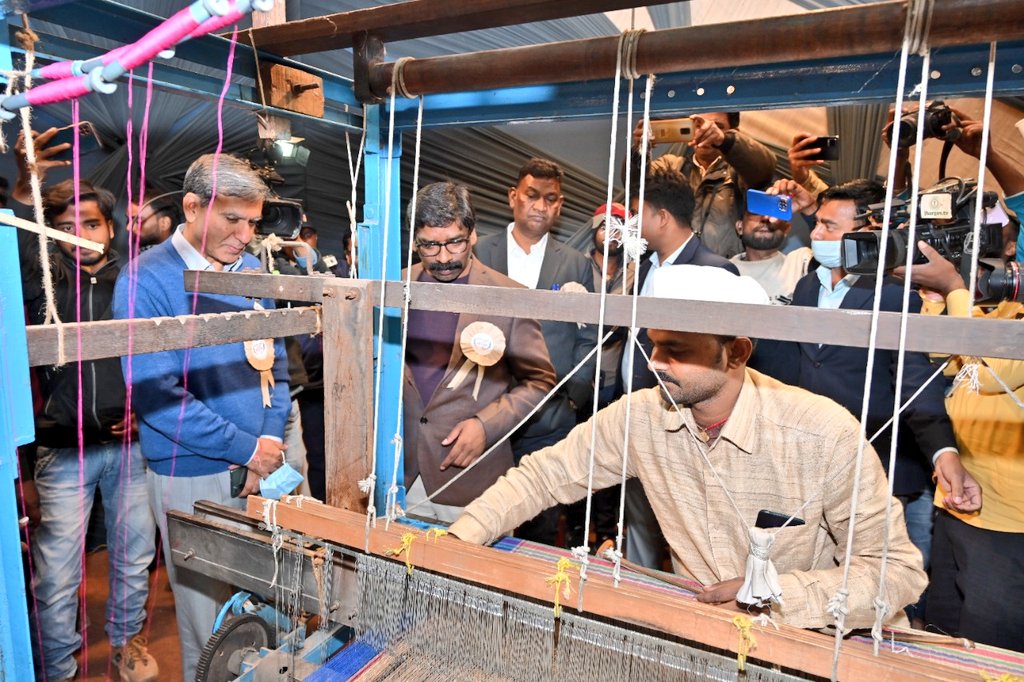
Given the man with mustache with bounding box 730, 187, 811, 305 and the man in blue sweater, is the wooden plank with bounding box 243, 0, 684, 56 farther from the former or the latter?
the man with mustache with bounding box 730, 187, 811, 305

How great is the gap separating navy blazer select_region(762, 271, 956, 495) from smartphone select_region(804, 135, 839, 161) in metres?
0.64

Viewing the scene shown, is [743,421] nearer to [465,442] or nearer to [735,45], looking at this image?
[735,45]

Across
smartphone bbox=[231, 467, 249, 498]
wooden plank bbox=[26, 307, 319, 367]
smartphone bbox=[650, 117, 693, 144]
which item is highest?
smartphone bbox=[650, 117, 693, 144]

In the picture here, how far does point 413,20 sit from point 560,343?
1.73 m

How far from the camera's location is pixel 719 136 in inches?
115

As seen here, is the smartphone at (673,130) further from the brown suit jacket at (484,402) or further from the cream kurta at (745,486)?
the cream kurta at (745,486)

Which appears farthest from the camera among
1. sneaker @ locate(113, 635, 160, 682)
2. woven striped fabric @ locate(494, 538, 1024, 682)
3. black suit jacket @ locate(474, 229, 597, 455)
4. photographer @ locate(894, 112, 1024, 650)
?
black suit jacket @ locate(474, 229, 597, 455)

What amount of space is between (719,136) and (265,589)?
2.51 m

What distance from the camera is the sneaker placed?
2771 mm

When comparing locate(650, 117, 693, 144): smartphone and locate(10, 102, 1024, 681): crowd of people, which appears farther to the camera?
locate(650, 117, 693, 144): smartphone

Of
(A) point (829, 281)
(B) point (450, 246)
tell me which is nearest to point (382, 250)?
(B) point (450, 246)

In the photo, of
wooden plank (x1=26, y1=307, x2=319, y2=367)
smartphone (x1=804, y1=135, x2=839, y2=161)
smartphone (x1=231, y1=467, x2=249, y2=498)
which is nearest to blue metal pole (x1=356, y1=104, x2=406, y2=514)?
smartphone (x1=231, y1=467, x2=249, y2=498)

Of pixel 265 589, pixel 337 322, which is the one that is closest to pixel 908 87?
pixel 337 322

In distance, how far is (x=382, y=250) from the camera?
93.4 inches
